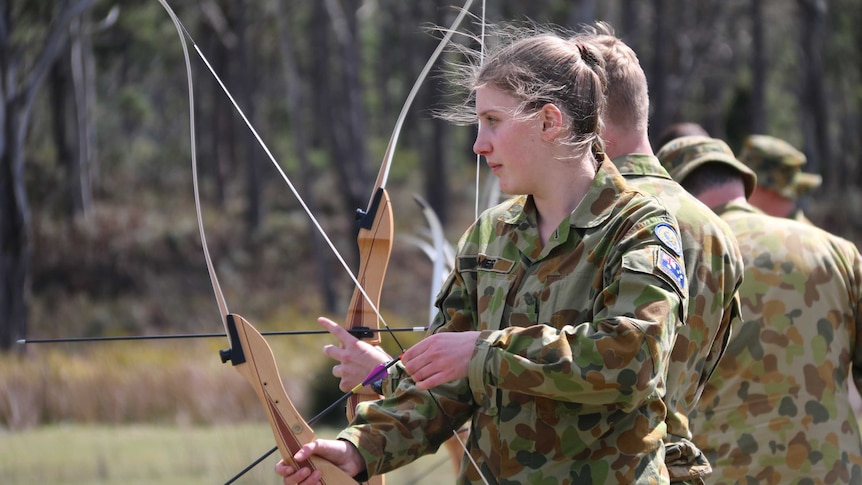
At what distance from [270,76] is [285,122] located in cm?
330

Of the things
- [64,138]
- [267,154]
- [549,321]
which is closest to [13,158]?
[267,154]

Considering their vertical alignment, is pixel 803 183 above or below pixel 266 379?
below

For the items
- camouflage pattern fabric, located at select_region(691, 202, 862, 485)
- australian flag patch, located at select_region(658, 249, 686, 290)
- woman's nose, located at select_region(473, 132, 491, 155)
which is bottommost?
camouflage pattern fabric, located at select_region(691, 202, 862, 485)

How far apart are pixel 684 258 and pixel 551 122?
0.47 meters

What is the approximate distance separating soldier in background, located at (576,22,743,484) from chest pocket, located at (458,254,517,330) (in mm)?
403

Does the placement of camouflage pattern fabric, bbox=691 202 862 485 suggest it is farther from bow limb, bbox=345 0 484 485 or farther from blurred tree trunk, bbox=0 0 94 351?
blurred tree trunk, bbox=0 0 94 351

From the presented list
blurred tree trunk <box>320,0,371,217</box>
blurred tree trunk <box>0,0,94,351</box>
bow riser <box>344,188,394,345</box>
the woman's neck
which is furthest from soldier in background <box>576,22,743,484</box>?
blurred tree trunk <box>320,0,371,217</box>

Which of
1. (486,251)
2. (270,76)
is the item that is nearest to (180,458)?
(486,251)

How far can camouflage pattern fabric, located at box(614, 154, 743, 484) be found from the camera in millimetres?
2451

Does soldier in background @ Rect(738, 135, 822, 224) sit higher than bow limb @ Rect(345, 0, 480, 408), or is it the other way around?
bow limb @ Rect(345, 0, 480, 408)

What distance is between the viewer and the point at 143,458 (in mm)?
8711

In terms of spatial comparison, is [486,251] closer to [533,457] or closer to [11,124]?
[533,457]

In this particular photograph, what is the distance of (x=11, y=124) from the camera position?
43.9 ft

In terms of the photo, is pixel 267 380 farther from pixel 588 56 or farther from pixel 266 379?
pixel 588 56
